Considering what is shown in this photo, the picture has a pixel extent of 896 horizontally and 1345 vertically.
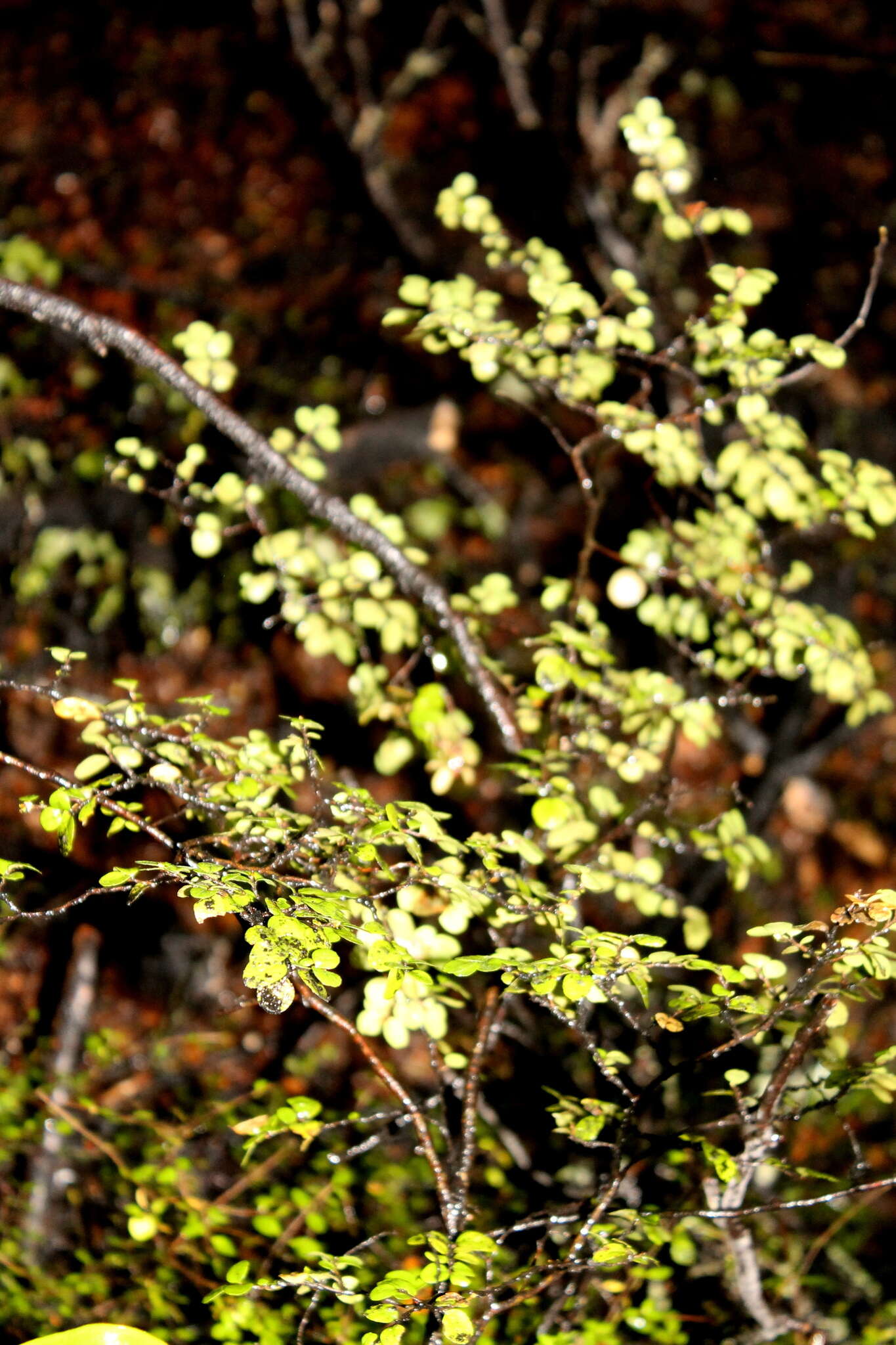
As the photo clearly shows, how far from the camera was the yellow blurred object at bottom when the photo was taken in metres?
1.13

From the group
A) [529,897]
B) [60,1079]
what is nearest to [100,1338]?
[529,897]

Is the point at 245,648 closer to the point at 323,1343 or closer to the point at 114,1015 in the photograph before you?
the point at 114,1015

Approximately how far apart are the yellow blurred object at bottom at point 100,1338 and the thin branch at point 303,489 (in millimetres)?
1069

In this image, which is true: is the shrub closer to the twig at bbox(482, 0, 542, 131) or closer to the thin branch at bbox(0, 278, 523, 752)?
the thin branch at bbox(0, 278, 523, 752)

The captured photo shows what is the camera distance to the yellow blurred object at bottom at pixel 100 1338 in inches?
44.7

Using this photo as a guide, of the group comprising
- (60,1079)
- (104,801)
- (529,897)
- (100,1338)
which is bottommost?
(60,1079)

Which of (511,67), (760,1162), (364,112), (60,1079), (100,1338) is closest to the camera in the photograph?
(100,1338)

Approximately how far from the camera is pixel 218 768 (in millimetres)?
1431

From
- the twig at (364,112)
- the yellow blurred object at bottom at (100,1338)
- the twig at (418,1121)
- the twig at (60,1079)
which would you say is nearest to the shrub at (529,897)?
the twig at (418,1121)

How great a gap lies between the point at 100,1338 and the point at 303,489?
4.59ft

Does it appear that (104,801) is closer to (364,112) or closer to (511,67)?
(511,67)

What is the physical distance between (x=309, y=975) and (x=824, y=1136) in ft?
9.61

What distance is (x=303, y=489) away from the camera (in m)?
1.72

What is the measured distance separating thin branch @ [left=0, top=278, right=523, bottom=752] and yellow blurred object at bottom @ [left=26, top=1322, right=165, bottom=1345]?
107 centimetres
